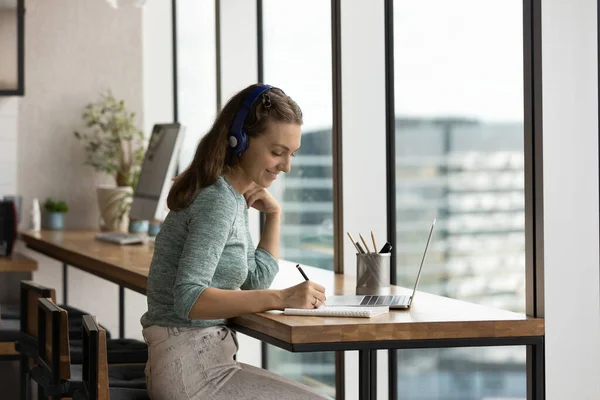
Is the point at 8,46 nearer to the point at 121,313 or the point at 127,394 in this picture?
the point at 121,313

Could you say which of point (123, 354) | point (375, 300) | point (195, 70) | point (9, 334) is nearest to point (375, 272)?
Result: point (375, 300)

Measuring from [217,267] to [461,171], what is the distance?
4.56 ft

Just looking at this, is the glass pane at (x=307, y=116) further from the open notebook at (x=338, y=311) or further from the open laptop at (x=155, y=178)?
the open notebook at (x=338, y=311)

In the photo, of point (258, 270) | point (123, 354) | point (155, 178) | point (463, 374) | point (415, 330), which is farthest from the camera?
point (155, 178)

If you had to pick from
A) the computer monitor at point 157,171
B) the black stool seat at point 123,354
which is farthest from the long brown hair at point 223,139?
the computer monitor at point 157,171

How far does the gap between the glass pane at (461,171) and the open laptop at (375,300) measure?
83 cm

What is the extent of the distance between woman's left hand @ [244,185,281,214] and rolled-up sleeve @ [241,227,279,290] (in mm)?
152

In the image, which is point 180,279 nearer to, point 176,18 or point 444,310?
point 444,310

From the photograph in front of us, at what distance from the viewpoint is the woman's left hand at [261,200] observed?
2502mm

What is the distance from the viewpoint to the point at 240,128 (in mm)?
2203

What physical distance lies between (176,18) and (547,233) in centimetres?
415

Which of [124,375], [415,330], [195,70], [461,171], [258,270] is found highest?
[195,70]

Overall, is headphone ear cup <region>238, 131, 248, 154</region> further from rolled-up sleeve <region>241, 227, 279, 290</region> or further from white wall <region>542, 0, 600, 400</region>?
white wall <region>542, 0, 600, 400</region>

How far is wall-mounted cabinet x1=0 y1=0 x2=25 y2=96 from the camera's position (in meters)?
5.40
